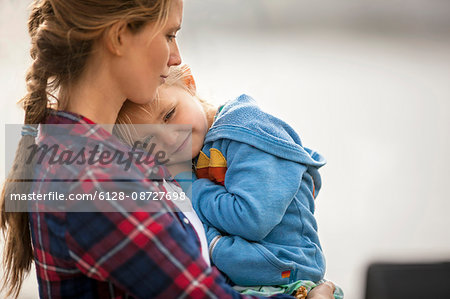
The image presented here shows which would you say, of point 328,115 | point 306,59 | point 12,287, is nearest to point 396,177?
point 328,115

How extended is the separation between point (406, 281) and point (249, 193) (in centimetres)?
72

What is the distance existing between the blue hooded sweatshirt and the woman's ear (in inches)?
16.1

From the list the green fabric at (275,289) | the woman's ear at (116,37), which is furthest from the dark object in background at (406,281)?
the woman's ear at (116,37)

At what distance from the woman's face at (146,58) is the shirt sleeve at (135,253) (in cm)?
28

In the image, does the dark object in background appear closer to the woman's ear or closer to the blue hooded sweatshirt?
the blue hooded sweatshirt

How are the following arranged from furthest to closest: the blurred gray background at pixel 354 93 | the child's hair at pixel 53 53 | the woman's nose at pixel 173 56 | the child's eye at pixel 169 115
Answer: the blurred gray background at pixel 354 93 → the child's eye at pixel 169 115 → the woman's nose at pixel 173 56 → the child's hair at pixel 53 53

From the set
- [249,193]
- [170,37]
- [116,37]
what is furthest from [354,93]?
[116,37]

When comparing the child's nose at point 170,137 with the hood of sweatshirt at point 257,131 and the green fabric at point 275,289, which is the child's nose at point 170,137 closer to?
the hood of sweatshirt at point 257,131

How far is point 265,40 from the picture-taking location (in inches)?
180

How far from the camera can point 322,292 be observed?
1368 millimetres

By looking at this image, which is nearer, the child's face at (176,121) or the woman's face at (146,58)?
the woman's face at (146,58)

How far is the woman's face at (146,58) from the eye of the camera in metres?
1.13

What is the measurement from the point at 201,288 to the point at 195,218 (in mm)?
352

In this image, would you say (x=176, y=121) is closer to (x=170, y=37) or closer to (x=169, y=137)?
(x=169, y=137)
